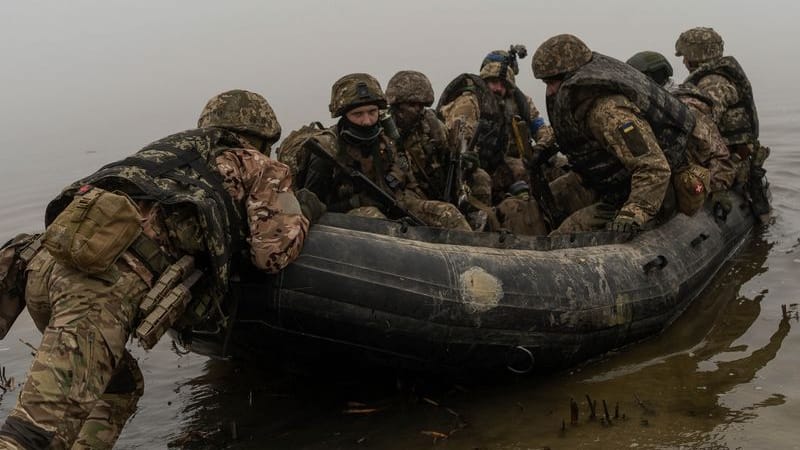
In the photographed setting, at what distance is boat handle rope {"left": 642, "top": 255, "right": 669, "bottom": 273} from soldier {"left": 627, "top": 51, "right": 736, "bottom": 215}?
88 cm

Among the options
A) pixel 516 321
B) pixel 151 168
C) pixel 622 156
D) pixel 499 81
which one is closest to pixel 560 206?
pixel 622 156

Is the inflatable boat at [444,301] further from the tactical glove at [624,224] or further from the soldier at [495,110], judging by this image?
the soldier at [495,110]

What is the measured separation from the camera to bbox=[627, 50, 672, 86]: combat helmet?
6957 millimetres

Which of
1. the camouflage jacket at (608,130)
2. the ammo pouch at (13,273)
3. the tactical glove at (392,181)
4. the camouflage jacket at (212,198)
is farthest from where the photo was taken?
the tactical glove at (392,181)

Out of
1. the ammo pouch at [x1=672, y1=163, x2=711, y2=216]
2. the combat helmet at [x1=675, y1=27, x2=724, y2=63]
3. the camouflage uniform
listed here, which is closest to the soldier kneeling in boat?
the camouflage uniform

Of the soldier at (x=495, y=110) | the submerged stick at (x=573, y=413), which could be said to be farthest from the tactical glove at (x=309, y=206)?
the soldier at (x=495, y=110)

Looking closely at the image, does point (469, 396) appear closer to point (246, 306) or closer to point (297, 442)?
point (297, 442)

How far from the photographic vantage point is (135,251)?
3621mm

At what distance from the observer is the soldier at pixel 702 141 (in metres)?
6.14

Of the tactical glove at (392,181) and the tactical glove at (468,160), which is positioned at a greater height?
the tactical glove at (468,160)

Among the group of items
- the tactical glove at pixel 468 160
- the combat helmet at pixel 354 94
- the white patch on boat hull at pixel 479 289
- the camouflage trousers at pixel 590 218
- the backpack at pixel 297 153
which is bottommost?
the white patch on boat hull at pixel 479 289

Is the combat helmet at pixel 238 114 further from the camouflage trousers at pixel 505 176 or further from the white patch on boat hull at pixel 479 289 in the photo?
the camouflage trousers at pixel 505 176

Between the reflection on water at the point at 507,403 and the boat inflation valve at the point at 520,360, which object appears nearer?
the reflection on water at the point at 507,403

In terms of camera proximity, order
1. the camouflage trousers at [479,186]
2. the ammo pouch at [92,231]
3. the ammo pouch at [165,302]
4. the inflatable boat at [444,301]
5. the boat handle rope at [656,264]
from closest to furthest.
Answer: the ammo pouch at [92,231], the ammo pouch at [165,302], the inflatable boat at [444,301], the boat handle rope at [656,264], the camouflage trousers at [479,186]
